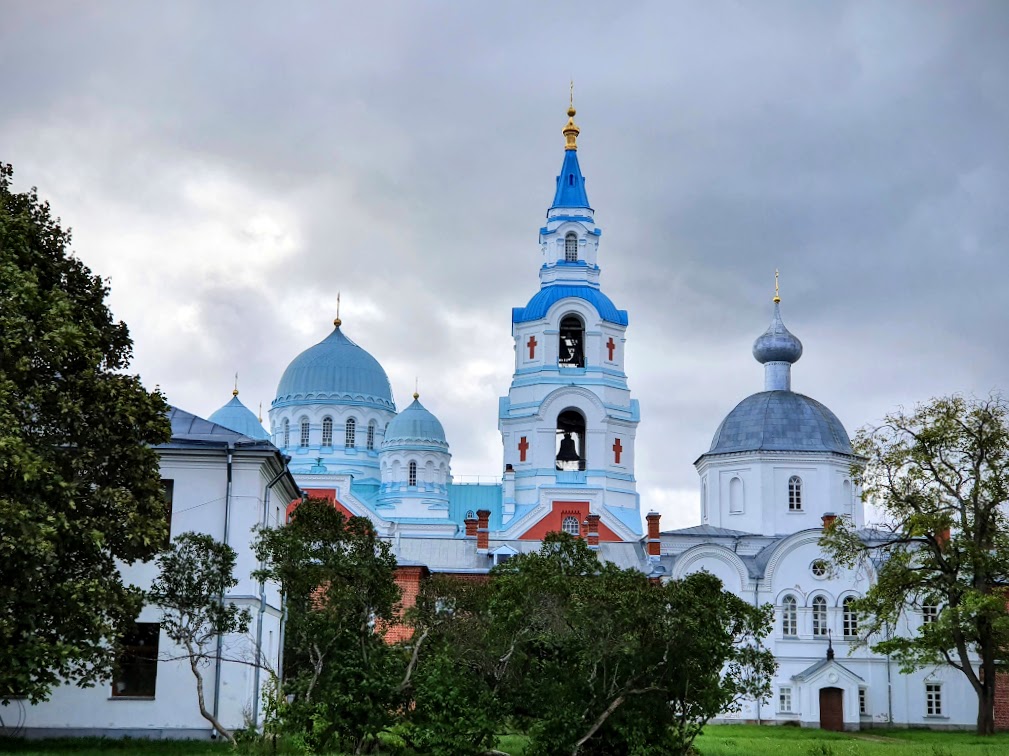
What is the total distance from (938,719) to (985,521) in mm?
12658

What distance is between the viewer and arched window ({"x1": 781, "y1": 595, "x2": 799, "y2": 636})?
4403 centimetres

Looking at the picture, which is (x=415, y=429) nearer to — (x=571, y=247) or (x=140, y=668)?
(x=571, y=247)

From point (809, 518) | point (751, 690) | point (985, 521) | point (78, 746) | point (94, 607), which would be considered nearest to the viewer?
point (94, 607)

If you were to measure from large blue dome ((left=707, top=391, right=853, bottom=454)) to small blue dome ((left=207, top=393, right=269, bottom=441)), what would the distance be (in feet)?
71.0

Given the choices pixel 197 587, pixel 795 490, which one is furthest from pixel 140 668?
pixel 795 490

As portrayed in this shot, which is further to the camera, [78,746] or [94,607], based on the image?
[78,746]

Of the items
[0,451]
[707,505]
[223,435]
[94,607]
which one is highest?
[707,505]

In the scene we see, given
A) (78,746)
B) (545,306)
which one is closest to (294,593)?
(78,746)

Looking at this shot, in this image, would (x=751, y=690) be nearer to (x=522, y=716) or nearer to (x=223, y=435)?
(x=522, y=716)

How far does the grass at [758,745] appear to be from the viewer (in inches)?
779

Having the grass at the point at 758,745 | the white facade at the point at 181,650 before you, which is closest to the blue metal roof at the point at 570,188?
the grass at the point at 758,745

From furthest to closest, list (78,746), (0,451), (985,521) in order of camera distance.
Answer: (985,521)
(78,746)
(0,451)

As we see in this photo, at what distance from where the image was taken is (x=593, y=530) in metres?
49.0

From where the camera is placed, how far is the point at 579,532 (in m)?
53.4
